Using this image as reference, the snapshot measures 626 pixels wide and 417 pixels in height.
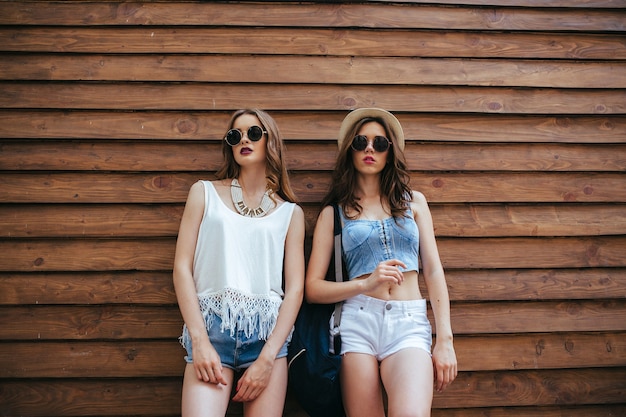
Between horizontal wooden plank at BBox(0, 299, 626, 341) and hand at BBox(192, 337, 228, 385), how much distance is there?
579mm

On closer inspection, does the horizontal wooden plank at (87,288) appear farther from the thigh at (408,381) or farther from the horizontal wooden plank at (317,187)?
the thigh at (408,381)

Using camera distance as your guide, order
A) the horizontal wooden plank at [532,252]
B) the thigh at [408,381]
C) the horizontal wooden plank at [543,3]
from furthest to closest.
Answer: the horizontal wooden plank at [543,3] < the horizontal wooden plank at [532,252] < the thigh at [408,381]

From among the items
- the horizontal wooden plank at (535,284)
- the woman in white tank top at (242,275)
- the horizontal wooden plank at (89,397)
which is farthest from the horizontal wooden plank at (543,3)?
the horizontal wooden plank at (89,397)

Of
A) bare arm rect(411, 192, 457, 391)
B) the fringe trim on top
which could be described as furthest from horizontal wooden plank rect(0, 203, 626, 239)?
the fringe trim on top

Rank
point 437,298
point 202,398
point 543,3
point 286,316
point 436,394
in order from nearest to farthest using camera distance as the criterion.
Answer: point 202,398 < point 286,316 < point 437,298 < point 436,394 < point 543,3

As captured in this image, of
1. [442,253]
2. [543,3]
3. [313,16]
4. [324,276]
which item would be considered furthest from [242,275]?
[543,3]

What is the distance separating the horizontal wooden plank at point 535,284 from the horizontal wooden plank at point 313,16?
1.51 m

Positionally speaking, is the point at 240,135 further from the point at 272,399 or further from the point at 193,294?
the point at 272,399

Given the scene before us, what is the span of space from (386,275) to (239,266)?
0.70 m

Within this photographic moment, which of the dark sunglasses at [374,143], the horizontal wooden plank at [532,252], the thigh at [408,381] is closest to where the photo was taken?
the thigh at [408,381]

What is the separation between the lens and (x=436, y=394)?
268 cm

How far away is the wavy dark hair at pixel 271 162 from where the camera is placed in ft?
8.21

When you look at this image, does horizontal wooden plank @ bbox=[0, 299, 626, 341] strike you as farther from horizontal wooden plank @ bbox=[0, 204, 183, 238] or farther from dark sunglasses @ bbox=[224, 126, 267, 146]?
dark sunglasses @ bbox=[224, 126, 267, 146]

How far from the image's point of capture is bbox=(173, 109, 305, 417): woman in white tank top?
83.7 inches
